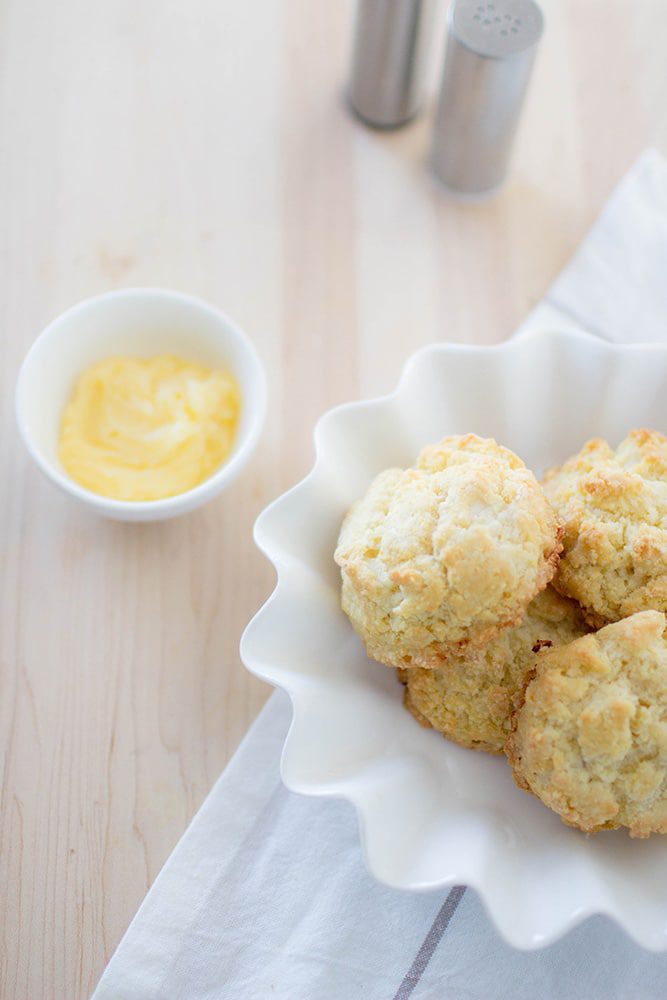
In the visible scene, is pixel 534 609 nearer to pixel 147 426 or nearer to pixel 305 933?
pixel 305 933

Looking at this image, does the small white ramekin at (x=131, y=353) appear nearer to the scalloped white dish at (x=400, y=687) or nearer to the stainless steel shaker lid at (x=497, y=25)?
the scalloped white dish at (x=400, y=687)

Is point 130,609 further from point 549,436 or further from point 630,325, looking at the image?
point 630,325

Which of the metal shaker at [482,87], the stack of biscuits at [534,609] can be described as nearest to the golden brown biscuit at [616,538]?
the stack of biscuits at [534,609]

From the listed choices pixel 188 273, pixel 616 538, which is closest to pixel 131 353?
pixel 188 273

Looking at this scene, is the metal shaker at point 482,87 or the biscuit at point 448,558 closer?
the biscuit at point 448,558

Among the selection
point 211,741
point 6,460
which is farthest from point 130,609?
point 6,460

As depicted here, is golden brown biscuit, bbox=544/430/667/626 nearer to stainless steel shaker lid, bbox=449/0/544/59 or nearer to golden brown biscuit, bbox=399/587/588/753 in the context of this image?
golden brown biscuit, bbox=399/587/588/753
